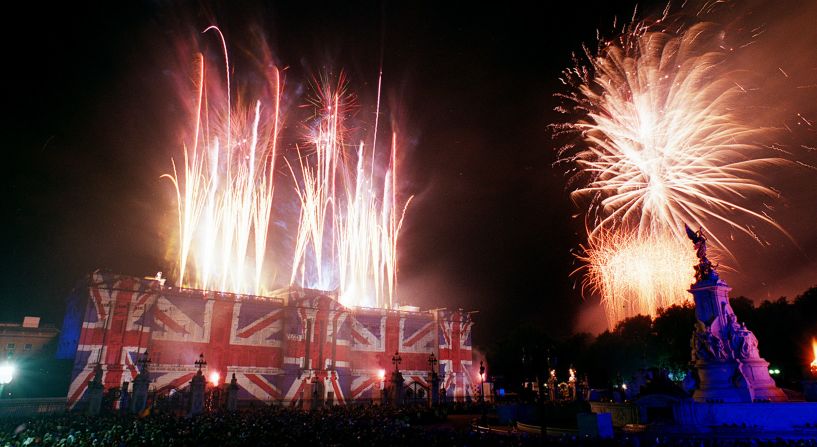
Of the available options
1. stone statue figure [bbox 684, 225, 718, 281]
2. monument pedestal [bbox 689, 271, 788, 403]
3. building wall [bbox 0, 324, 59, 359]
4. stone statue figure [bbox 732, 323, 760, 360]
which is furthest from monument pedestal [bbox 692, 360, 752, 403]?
building wall [bbox 0, 324, 59, 359]

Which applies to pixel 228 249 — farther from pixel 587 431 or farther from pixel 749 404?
pixel 749 404

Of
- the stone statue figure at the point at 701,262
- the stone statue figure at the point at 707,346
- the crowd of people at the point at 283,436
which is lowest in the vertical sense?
the crowd of people at the point at 283,436

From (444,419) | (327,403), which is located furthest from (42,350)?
(444,419)

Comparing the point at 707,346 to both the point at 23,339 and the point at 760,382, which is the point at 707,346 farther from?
the point at 23,339

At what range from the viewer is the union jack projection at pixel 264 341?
1690 inches

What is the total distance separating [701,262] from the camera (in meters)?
27.1

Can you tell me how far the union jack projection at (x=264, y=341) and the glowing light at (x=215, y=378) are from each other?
12.2 inches

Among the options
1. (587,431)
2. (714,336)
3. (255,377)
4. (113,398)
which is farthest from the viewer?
(255,377)

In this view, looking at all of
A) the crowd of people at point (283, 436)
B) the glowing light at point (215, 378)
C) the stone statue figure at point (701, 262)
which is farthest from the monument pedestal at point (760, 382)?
the glowing light at point (215, 378)

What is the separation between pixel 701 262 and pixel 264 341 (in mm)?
41825

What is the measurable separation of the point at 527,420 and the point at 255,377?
31.4 m

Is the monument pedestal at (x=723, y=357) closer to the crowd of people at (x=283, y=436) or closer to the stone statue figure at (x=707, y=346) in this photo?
the stone statue figure at (x=707, y=346)

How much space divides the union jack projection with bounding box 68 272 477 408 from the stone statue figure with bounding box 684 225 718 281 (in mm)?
→ 30802

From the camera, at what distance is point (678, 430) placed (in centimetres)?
2073
